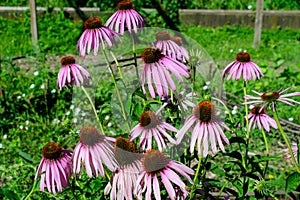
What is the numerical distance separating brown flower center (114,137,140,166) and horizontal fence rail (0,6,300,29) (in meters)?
4.86

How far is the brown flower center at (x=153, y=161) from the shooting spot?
90cm

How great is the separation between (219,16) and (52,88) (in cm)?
286

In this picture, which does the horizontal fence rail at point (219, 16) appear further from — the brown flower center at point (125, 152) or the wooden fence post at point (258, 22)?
the brown flower center at point (125, 152)

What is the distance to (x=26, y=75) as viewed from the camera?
155 inches

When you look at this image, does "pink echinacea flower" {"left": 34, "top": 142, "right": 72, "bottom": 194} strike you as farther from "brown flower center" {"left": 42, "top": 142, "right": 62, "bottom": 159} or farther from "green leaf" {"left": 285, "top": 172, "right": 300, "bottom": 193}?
"green leaf" {"left": 285, "top": 172, "right": 300, "bottom": 193}

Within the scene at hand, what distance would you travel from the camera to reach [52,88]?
139 inches

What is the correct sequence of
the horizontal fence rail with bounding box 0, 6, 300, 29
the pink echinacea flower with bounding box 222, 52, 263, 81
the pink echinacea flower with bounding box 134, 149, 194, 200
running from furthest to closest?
the horizontal fence rail with bounding box 0, 6, 300, 29 → the pink echinacea flower with bounding box 222, 52, 263, 81 → the pink echinacea flower with bounding box 134, 149, 194, 200

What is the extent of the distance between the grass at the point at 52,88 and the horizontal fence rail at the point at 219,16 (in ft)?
0.36

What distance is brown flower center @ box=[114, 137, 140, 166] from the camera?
940 mm

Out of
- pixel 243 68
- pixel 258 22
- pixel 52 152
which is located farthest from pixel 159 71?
pixel 258 22

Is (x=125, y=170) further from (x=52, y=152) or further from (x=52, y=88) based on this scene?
(x=52, y=88)

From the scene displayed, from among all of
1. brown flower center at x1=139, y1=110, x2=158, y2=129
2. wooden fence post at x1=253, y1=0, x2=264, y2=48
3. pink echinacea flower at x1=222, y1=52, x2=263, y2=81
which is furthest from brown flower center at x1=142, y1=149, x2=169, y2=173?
wooden fence post at x1=253, y1=0, x2=264, y2=48

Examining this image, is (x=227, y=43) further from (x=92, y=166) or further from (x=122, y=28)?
(x=92, y=166)

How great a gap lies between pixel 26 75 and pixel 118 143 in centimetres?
315
